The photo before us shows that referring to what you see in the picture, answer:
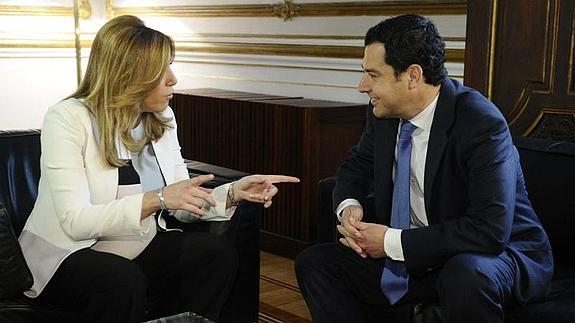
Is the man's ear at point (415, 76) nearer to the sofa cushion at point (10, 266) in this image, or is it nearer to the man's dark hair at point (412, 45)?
the man's dark hair at point (412, 45)

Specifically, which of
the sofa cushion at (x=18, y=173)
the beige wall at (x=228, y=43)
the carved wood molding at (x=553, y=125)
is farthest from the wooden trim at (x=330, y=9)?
the sofa cushion at (x=18, y=173)

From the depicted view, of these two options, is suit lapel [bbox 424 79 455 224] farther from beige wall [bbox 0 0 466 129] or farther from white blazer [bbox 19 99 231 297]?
beige wall [bbox 0 0 466 129]

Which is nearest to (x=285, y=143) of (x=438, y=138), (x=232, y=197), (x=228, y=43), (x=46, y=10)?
Answer: (x=228, y=43)

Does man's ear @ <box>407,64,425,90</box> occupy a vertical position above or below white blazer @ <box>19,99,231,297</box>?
above

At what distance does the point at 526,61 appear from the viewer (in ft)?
6.10

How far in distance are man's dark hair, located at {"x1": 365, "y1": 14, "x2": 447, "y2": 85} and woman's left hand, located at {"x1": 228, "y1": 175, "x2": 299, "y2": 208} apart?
0.31 meters

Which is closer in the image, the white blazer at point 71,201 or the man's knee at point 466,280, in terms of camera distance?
the man's knee at point 466,280

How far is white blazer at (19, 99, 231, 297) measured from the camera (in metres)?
1.46

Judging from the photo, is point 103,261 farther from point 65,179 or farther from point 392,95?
point 392,95

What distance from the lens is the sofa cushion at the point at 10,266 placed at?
4.78ft

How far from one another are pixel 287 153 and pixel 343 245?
91 centimetres

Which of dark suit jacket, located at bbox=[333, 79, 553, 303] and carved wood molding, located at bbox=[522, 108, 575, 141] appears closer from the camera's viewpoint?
dark suit jacket, located at bbox=[333, 79, 553, 303]

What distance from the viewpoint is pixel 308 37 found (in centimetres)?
277

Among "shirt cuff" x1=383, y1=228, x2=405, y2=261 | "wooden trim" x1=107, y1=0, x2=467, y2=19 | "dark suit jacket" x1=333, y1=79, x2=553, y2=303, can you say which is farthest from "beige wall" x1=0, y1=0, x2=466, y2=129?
"shirt cuff" x1=383, y1=228, x2=405, y2=261
